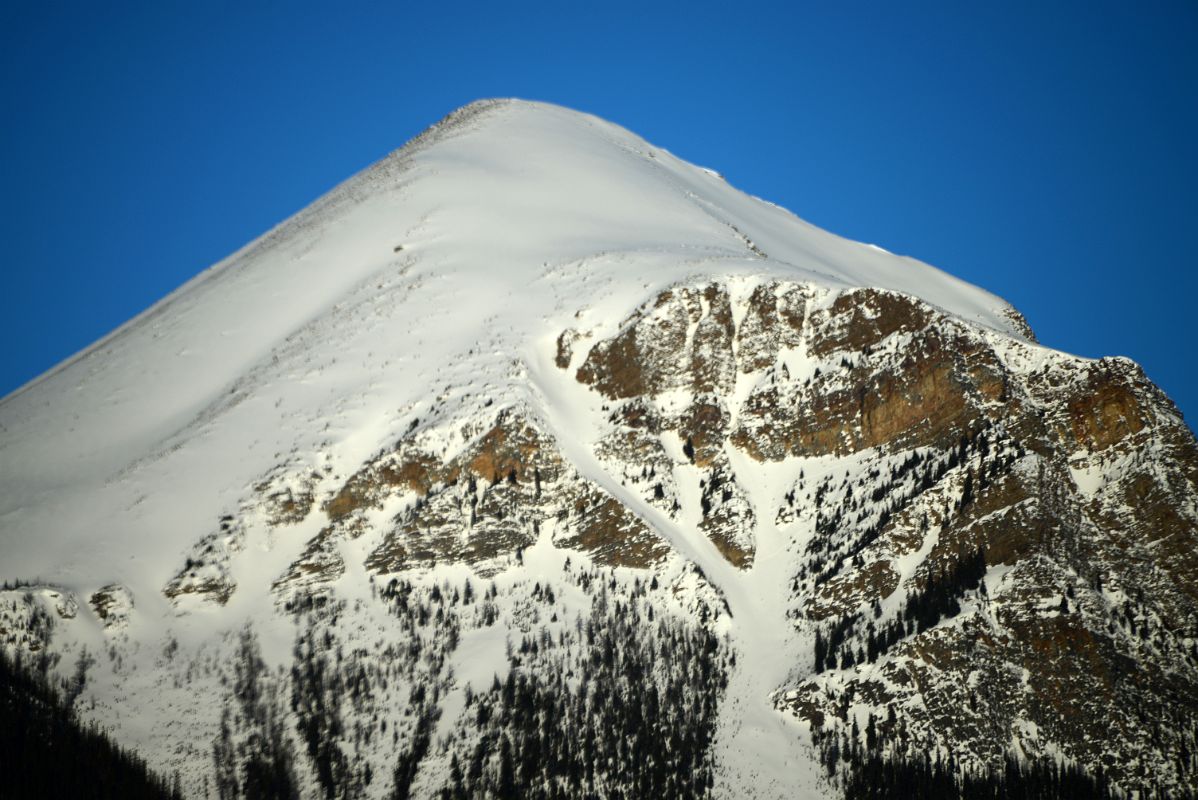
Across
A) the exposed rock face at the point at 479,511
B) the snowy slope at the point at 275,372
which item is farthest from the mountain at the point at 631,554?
the snowy slope at the point at 275,372

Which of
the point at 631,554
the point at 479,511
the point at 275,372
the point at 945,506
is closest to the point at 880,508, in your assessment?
the point at 945,506

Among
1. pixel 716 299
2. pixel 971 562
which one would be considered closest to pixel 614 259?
pixel 716 299

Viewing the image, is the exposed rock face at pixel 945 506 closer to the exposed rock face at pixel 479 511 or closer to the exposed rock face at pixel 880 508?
the exposed rock face at pixel 880 508

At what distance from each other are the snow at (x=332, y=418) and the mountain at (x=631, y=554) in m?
0.53

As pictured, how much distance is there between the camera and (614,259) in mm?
181375

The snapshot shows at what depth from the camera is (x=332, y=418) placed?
154500mm

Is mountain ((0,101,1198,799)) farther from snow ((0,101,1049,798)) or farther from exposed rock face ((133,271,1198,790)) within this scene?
snow ((0,101,1049,798))

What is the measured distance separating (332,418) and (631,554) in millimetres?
38384

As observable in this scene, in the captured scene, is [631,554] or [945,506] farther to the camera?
[631,554]

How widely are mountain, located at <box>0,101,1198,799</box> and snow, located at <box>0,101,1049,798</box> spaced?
53 cm

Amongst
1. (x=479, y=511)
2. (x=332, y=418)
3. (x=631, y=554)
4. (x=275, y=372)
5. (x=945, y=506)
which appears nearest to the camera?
(x=945, y=506)

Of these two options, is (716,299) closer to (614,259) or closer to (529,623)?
(614,259)

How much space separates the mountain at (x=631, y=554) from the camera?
12288cm

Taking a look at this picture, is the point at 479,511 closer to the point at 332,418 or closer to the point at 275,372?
the point at 332,418
